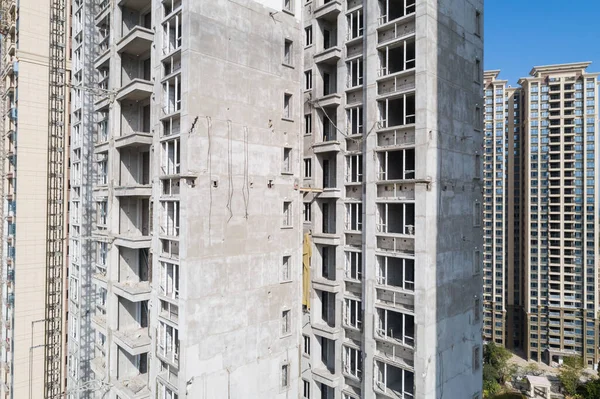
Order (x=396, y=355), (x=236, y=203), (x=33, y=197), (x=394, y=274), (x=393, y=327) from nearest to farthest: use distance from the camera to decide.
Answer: (x=396, y=355) → (x=236, y=203) → (x=394, y=274) → (x=393, y=327) → (x=33, y=197)

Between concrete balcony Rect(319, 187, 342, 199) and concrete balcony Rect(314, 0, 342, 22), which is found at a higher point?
concrete balcony Rect(314, 0, 342, 22)

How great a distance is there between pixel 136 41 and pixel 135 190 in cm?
1003

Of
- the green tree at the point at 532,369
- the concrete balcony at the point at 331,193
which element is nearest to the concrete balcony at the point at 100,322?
the concrete balcony at the point at 331,193

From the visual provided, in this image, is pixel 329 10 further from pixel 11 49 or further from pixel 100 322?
pixel 11 49

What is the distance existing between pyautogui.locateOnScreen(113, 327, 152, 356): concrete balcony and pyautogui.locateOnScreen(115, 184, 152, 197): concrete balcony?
9867 millimetres

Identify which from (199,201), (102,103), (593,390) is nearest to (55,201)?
(102,103)

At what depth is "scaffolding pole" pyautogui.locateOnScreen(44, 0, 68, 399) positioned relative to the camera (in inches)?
1610

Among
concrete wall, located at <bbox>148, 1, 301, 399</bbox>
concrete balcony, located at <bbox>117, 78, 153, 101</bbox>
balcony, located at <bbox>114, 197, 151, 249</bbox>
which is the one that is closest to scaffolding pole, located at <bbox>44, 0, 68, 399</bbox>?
balcony, located at <bbox>114, 197, 151, 249</bbox>

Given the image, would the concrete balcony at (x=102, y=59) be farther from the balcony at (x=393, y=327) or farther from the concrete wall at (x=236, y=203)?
the balcony at (x=393, y=327)

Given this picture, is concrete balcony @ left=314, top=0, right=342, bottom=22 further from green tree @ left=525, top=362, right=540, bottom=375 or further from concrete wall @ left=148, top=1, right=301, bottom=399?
green tree @ left=525, top=362, right=540, bottom=375

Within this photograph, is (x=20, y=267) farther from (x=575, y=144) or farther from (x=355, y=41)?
(x=575, y=144)

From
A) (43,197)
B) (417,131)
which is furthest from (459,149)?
(43,197)

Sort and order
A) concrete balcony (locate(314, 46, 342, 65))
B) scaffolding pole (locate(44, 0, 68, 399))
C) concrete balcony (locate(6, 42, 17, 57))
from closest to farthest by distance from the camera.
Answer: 1. concrete balcony (locate(314, 46, 342, 65))
2. scaffolding pole (locate(44, 0, 68, 399))
3. concrete balcony (locate(6, 42, 17, 57))

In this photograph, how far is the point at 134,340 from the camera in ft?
84.9
